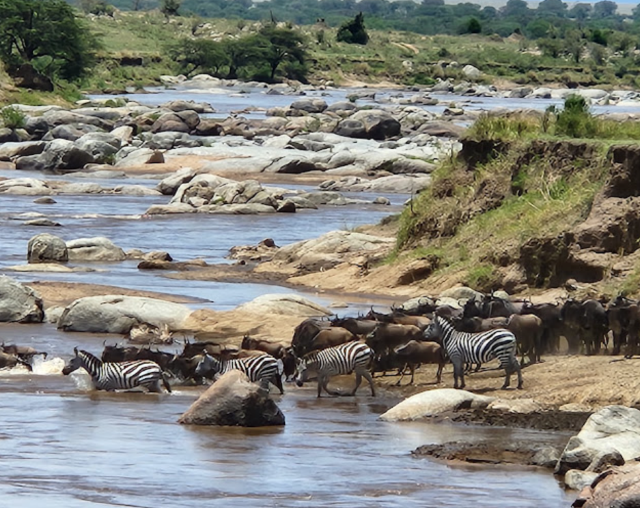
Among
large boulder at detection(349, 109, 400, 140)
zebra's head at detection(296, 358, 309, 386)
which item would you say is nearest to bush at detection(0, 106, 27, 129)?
large boulder at detection(349, 109, 400, 140)

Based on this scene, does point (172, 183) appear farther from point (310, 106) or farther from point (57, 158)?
point (310, 106)

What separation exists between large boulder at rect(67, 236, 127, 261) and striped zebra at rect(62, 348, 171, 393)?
45.5ft

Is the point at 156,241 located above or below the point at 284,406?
below

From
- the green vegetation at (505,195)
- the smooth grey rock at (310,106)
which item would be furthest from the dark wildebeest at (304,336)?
the smooth grey rock at (310,106)

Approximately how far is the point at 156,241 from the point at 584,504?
24.6 meters

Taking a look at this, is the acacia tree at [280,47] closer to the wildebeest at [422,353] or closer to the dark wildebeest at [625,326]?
the dark wildebeest at [625,326]

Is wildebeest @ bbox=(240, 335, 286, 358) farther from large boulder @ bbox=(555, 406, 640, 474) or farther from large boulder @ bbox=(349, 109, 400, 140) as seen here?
large boulder @ bbox=(349, 109, 400, 140)

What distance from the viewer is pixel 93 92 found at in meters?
97.1

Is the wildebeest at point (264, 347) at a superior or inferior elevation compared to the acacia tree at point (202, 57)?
superior

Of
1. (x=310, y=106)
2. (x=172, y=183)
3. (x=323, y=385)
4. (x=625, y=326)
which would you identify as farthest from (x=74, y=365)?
(x=310, y=106)

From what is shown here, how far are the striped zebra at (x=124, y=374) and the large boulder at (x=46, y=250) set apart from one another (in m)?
13.1

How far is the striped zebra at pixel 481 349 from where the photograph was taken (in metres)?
14.5

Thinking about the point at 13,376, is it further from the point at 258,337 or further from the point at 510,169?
the point at 510,169

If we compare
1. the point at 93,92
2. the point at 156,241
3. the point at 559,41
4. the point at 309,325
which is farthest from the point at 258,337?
the point at 559,41
